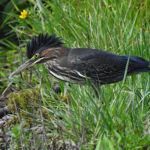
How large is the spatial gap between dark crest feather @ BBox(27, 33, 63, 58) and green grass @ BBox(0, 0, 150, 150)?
28 centimetres

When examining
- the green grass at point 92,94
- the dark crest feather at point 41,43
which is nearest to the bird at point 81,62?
the dark crest feather at point 41,43

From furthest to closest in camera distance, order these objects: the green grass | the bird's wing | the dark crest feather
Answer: the dark crest feather
the bird's wing
the green grass

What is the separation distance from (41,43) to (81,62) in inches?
18.5

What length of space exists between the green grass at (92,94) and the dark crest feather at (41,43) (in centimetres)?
28

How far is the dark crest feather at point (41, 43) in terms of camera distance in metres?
3.82

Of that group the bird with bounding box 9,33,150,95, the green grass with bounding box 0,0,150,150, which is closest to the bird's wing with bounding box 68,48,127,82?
the bird with bounding box 9,33,150,95

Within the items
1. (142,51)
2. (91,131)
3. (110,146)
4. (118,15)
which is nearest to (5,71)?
(118,15)

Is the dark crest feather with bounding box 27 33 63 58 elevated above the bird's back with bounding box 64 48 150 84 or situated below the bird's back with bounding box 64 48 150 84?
above

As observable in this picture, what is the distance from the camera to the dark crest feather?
3818 mm

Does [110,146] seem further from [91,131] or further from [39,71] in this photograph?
[39,71]

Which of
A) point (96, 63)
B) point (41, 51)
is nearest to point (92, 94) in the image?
point (96, 63)

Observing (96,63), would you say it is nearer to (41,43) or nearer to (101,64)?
(101,64)

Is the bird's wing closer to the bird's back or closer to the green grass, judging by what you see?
the bird's back

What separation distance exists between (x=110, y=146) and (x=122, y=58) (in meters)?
1.41
